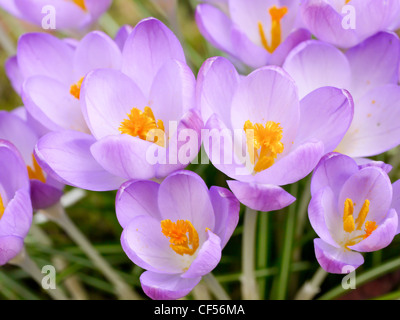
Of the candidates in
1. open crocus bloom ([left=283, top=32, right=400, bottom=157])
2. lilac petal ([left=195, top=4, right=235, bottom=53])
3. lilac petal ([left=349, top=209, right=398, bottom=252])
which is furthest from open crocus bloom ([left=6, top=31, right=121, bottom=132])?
lilac petal ([left=349, top=209, right=398, bottom=252])

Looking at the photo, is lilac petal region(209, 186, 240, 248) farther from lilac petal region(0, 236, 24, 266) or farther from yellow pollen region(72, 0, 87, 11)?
yellow pollen region(72, 0, 87, 11)

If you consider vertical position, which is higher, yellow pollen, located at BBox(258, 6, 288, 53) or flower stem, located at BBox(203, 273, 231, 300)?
yellow pollen, located at BBox(258, 6, 288, 53)

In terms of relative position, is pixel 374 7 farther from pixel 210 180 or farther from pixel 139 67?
pixel 210 180

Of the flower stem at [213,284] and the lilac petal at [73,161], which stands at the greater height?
the lilac petal at [73,161]

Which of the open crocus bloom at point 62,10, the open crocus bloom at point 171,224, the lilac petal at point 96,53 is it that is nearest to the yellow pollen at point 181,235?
the open crocus bloom at point 171,224

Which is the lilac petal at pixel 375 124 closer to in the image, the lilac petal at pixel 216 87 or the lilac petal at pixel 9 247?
the lilac petal at pixel 216 87

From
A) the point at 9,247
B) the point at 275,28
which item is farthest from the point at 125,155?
the point at 275,28
